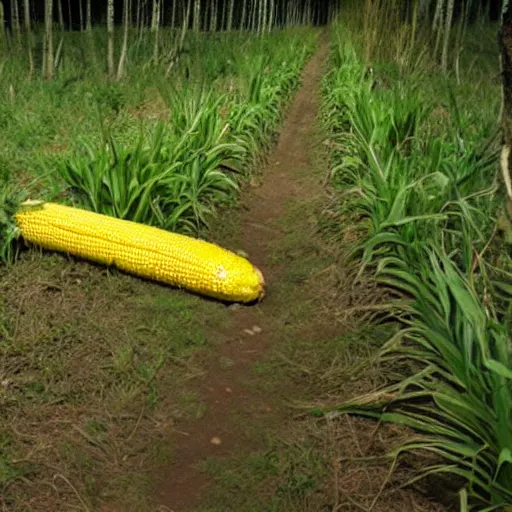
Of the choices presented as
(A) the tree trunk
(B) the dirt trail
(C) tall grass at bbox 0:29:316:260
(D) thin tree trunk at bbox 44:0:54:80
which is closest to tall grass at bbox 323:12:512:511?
(A) the tree trunk

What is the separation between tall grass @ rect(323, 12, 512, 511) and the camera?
2100 mm

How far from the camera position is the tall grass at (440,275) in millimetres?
2100

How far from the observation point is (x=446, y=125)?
516 cm

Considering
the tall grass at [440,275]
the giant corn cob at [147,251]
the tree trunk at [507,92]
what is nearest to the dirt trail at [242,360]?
the giant corn cob at [147,251]

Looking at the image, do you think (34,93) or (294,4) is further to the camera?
(294,4)

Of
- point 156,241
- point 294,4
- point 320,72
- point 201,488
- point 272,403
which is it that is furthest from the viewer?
point 294,4

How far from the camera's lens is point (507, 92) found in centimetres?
252

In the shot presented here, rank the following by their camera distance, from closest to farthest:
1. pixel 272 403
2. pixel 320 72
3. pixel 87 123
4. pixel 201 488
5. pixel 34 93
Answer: pixel 201 488
pixel 272 403
pixel 87 123
pixel 34 93
pixel 320 72

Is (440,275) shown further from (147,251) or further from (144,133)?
(144,133)

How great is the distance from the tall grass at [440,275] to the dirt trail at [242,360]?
0.41 metres

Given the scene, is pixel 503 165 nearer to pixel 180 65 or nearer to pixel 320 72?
pixel 180 65

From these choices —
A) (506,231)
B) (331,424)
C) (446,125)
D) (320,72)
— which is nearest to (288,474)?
(331,424)

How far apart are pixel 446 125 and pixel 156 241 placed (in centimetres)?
274

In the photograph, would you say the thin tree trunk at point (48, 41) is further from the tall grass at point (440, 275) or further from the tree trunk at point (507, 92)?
the tree trunk at point (507, 92)
